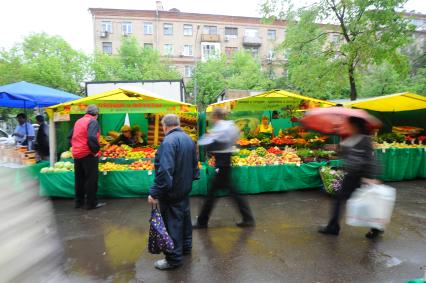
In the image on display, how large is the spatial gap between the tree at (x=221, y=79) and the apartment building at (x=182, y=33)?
778cm

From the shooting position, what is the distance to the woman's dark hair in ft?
13.1

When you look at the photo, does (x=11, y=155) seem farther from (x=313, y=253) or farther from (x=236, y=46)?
(x=236, y=46)

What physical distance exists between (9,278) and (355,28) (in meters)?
12.8

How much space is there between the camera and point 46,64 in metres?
21.3

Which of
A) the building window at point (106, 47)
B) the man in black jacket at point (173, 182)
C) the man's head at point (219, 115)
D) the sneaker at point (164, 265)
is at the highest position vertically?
the building window at point (106, 47)

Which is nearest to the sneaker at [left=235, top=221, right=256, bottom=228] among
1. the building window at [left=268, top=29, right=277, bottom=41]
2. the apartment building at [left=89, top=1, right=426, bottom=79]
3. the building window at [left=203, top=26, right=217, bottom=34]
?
the apartment building at [left=89, top=1, right=426, bottom=79]

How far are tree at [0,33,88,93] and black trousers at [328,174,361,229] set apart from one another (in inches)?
883

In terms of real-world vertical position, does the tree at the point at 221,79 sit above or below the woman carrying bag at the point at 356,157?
above

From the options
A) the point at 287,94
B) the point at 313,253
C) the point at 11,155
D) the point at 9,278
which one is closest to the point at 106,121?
the point at 11,155

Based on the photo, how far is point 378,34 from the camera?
11.1 metres

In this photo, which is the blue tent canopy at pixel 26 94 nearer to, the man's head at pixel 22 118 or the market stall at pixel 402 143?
the man's head at pixel 22 118

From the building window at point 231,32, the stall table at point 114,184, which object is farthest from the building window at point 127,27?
the stall table at point 114,184

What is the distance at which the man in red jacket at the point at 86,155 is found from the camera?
582cm

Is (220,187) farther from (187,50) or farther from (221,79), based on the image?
(187,50)
